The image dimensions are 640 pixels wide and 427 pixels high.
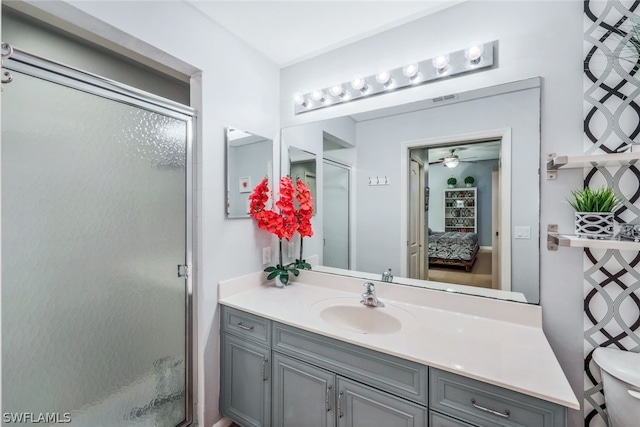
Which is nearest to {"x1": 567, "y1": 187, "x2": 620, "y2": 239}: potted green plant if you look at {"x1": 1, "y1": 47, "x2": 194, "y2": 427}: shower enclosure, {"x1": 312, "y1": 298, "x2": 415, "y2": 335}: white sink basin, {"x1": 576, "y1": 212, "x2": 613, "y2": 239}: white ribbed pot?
{"x1": 576, "y1": 212, "x2": 613, "y2": 239}: white ribbed pot

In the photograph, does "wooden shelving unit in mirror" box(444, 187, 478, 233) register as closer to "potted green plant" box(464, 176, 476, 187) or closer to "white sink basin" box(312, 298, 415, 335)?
"potted green plant" box(464, 176, 476, 187)

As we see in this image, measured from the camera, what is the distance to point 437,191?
69.0 inches

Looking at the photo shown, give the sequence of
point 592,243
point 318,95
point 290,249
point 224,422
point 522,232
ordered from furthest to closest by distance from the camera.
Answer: point 290,249 → point 318,95 → point 224,422 → point 522,232 → point 592,243

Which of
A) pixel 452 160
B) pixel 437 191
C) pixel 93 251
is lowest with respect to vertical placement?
pixel 93 251

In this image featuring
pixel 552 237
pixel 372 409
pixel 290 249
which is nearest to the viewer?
pixel 372 409

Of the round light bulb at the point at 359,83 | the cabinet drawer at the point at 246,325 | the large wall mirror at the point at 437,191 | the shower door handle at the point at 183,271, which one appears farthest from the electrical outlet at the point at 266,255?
the round light bulb at the point at 359,83

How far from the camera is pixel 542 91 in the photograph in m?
1.42

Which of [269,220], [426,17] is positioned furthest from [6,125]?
[426,17]

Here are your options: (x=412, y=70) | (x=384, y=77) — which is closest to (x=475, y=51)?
(x=412, y=70)

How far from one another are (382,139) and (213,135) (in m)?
1.05

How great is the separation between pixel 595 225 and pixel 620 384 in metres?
0.61

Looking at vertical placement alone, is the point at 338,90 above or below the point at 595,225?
above

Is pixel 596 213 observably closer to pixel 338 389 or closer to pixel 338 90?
pixel 338 389

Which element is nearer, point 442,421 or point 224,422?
point 442,421
